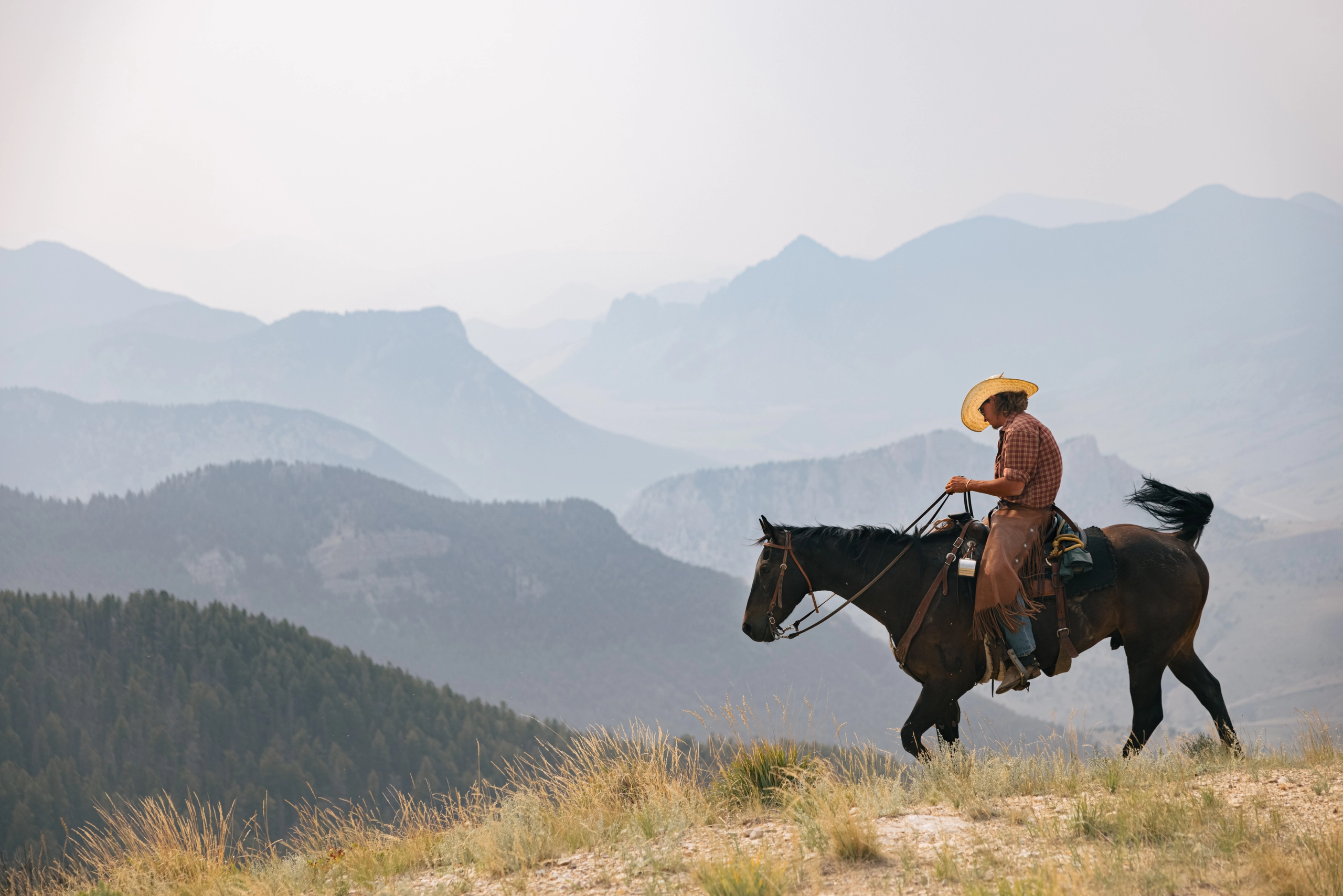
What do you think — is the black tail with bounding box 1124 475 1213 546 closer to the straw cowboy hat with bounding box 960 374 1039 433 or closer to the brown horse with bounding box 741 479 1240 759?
the brown horse with bounding box 741 479 1240 759

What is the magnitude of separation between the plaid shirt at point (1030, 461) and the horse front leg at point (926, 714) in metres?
1.90

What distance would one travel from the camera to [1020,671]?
9.35 m

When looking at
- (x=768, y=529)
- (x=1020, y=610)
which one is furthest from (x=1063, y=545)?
(x=768, y=529)

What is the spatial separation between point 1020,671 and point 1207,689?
6.96 feet

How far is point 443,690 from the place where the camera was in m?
115

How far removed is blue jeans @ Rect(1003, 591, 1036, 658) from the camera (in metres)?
9.27

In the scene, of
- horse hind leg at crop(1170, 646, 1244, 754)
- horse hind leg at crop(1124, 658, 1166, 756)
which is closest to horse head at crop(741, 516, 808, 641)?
horse hind leg at crop(1124, 658, 1166, 756)

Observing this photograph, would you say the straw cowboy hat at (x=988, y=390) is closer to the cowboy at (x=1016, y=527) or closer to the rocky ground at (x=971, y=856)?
the cowboy at (x=1016, y=527)

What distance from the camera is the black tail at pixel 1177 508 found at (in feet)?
33.6

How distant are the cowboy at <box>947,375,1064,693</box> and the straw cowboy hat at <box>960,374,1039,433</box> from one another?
0.02 m

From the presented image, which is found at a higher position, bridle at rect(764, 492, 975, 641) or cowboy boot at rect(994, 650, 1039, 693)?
bridle at rect(764, 492, 975, 641)

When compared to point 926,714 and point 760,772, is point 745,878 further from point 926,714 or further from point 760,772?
point 926,714

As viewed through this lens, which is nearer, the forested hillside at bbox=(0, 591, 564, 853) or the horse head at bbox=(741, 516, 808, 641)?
the horse head at bbox=(741, 516, 808, 641)

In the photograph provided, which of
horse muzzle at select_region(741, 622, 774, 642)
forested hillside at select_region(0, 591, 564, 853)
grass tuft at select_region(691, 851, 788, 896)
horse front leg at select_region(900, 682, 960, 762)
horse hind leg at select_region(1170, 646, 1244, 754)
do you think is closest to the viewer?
grass tuft at select_region(691, 851, 788, 896)
